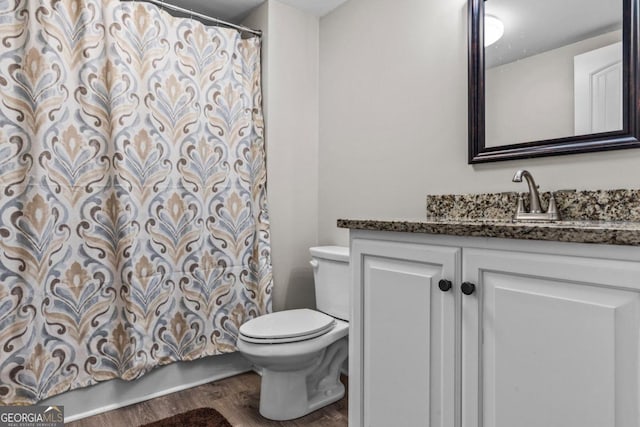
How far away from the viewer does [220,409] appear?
1.83 meters

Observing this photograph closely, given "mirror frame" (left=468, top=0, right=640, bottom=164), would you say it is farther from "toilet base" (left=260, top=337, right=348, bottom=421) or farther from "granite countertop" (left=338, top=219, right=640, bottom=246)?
"toilet base" (left=260, top=337, right=348, bottom=421)

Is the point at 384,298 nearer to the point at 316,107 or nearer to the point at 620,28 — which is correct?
the point at 620,28

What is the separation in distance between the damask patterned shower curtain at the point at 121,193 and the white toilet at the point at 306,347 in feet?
1.23

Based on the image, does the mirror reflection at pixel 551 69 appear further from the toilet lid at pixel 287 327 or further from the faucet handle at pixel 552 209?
the toilet lid at pixel 287 327

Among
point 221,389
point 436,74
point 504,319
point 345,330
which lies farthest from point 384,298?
point 221,389

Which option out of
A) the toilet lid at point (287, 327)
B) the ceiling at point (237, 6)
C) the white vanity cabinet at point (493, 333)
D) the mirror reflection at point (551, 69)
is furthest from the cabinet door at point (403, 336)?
the ceiling at point (237, 6)

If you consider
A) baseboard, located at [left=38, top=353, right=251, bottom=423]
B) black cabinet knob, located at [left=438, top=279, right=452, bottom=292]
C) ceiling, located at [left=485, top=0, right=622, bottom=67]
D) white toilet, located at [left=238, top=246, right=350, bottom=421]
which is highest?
ceiling, located at [left=485, top=0, right=622, bottom=67]

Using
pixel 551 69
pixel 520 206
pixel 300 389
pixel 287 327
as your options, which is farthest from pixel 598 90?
pixel 300 389

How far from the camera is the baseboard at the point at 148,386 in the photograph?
1.75 meters

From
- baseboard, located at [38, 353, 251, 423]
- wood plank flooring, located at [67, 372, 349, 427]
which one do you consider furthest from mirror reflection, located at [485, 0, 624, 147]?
baseboard, located at [38, 353, 251, 423]

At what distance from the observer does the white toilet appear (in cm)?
165

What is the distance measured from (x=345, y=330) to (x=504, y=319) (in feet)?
3.40

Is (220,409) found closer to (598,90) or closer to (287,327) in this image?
(287,327)

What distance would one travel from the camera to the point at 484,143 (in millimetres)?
1558
